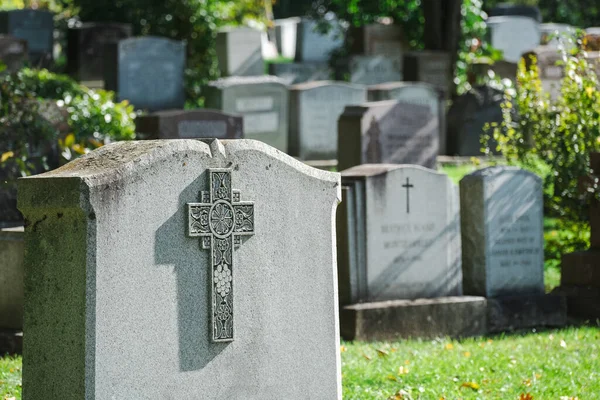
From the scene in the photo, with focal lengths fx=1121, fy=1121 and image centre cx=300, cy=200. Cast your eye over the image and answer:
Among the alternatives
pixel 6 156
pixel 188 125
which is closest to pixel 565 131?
pixel 188 125

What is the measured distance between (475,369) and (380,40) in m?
14.5

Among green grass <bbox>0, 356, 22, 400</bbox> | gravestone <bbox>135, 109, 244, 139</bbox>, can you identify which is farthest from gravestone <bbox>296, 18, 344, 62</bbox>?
green grass <bbox>0, 356, 22, 400</bbox>

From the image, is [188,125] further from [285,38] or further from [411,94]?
[285,38]

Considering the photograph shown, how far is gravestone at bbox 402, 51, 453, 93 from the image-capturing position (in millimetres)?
18531

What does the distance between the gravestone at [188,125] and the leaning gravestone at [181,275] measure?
728 cm

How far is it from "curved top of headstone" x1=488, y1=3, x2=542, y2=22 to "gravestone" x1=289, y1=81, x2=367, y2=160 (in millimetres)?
13762

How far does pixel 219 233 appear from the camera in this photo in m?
4.23

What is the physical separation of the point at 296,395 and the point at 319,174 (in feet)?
2.94

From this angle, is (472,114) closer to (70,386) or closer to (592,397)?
(592,397)

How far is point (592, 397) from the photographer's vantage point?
6.14 m

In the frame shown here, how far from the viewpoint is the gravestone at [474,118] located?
16.2 metres

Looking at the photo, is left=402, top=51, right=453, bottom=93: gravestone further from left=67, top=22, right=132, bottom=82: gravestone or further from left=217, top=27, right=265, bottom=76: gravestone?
left=67, top=22, right=132, bottom=82: gravestone

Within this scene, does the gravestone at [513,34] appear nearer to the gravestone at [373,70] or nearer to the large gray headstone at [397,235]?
the gravestone at [373,70]

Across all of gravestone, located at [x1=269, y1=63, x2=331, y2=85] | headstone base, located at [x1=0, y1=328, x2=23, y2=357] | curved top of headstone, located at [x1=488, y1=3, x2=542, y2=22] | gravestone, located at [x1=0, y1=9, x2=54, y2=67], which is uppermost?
curved top of headstone, located at [x1=488, y1=3, x2=542, y2=22]
